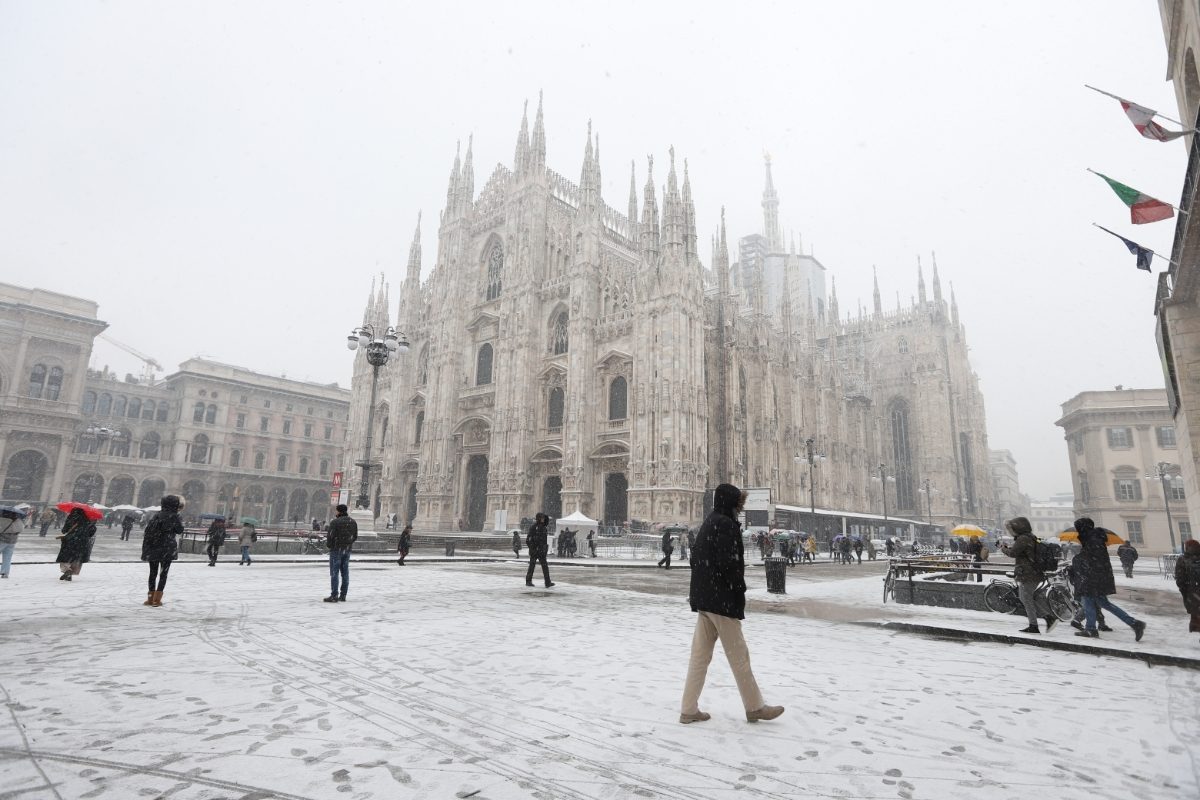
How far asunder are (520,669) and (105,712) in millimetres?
2774

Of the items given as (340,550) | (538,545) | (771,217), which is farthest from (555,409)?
(771,217)

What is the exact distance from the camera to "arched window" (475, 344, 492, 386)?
42825 millimetres

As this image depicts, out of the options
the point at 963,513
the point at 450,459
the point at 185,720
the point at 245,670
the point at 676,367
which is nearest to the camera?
the point at 185,720

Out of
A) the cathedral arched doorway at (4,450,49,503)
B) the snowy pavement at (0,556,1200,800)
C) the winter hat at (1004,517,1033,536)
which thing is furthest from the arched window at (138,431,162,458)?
the winter hat at (1004,517,1033,536)

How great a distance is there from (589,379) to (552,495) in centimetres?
776

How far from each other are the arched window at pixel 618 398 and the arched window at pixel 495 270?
12556 millimetres

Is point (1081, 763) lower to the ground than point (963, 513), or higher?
lower

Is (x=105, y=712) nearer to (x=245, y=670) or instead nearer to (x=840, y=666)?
(x=245, y=670)

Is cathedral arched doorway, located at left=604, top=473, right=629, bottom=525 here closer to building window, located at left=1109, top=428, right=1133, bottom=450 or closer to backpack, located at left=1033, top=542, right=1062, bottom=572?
backpack, located at left=1033, top=542, right=1062, bottom=572

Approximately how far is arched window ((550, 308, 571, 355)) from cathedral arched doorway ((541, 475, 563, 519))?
822 cm

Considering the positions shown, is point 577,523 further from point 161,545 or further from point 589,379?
point 161,545

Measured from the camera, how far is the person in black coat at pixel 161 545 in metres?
7.96

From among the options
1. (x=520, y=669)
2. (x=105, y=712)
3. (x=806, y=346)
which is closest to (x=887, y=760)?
(x=520, y=669)

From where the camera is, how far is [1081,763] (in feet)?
11.0
